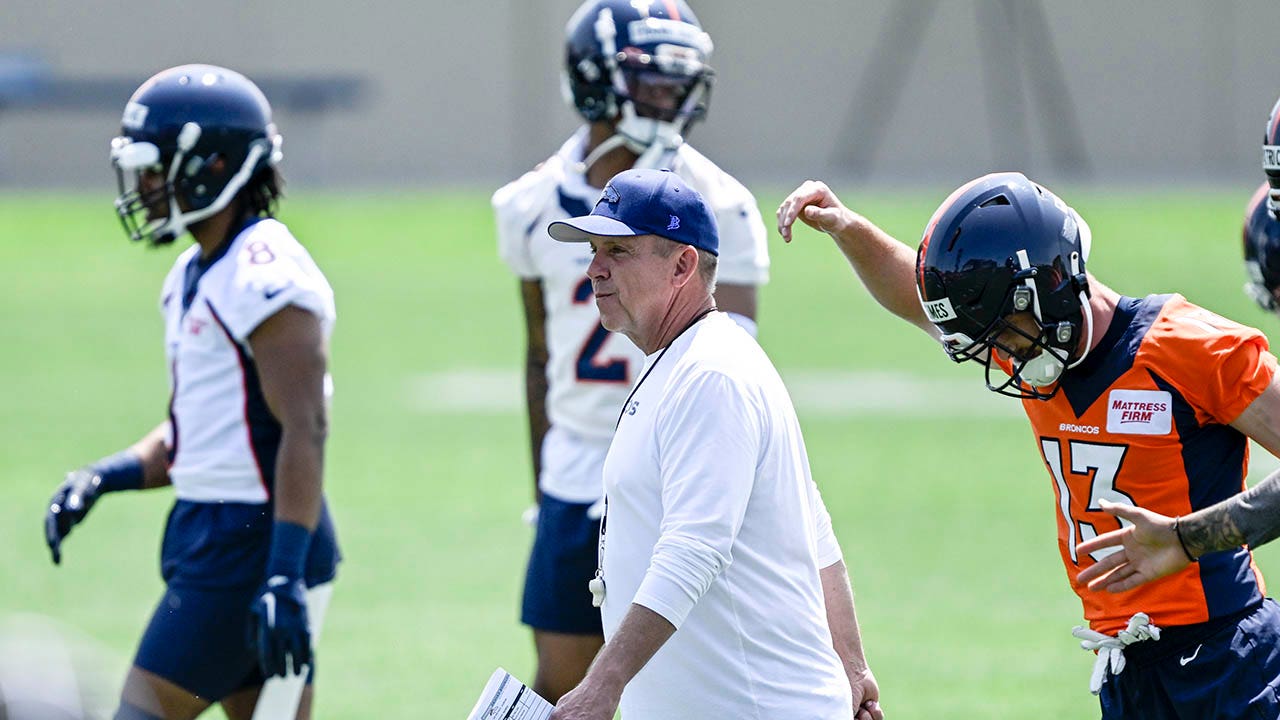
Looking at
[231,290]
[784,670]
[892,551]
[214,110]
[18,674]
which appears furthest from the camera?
[892,551]

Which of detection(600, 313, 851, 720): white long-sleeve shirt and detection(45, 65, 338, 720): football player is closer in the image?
detection(600, 313, 851, 720): white long-sleeve shirt

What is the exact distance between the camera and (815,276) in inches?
939

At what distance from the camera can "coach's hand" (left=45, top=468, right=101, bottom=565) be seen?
5.72m

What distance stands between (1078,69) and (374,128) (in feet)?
45.6

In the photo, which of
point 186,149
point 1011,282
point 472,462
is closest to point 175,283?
point 186,149

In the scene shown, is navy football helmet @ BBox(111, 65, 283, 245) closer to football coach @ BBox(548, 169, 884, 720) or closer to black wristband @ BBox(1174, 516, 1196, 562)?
football coach @ BBox(548, 169, 884, 720)

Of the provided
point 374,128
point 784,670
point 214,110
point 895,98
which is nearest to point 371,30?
point 374,128

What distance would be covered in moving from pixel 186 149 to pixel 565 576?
183cm

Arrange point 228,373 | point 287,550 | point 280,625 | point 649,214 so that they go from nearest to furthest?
point 649,214 → point 280,625 → point 287,550 → point 228,373

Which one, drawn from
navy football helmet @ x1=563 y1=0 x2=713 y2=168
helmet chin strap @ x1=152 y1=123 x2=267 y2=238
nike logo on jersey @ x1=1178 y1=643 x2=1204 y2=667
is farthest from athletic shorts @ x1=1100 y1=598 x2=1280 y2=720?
helmet chin strap @ x1=152 y1=123 x2=267 y2=238

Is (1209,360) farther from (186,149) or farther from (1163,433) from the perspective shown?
(186,149)

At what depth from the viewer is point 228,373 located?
16.8ft

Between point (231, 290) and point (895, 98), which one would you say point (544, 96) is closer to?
point (895, 98)

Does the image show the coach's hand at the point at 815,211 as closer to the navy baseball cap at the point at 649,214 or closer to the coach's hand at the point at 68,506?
the navy baseball cap at the point at 649,214
